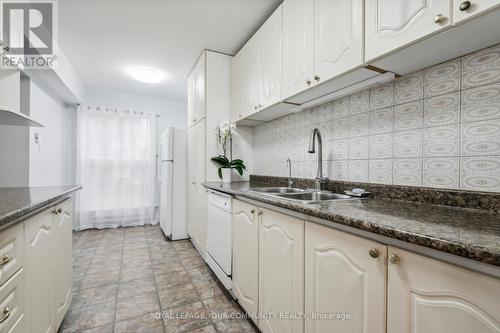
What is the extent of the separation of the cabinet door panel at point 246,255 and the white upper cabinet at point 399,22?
105cm

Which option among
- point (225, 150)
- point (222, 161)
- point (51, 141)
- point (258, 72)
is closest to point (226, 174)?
point (222, 161)

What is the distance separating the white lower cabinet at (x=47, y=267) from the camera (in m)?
0.94

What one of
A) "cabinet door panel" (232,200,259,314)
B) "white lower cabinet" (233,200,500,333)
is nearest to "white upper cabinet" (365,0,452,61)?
"white lower cabinet" (233,200,500,333)

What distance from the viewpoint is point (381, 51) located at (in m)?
0.96

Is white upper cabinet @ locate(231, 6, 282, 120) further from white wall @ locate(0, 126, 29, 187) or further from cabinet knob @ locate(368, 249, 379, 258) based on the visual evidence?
white wall @ locate(0, 126, 29, 187)

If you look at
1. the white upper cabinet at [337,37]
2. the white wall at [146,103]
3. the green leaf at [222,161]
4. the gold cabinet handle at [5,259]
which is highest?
the white wall at [146,103]

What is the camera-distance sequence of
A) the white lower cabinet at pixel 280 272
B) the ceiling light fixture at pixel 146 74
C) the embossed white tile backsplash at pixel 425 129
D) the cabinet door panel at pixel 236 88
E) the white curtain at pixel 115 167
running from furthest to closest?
the white curtain at pixel 115 167 → the ceiling light fixture at pixel 146 74 → the cabinet door panel at pixel 236 88 → the white lower cabinet at pixel 280 272 → the embossed white tile backsplash at pixel 425 129

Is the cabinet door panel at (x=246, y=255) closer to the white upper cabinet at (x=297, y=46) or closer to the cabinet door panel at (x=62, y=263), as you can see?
the white upper cabinet at (x=297, y=46)

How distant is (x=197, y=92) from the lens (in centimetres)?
277

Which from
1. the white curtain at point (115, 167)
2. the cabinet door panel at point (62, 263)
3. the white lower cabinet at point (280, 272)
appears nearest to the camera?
the white lower cabinet at point (280, 272)

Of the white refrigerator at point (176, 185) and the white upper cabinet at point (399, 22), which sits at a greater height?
the white upper cabinet at point (399, 22)

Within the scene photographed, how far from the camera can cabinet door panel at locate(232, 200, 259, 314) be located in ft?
4.50

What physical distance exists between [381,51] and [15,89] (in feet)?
6.91

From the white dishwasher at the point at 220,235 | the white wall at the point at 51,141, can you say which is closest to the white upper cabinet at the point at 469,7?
the white dishwasher at the point at 220,235
